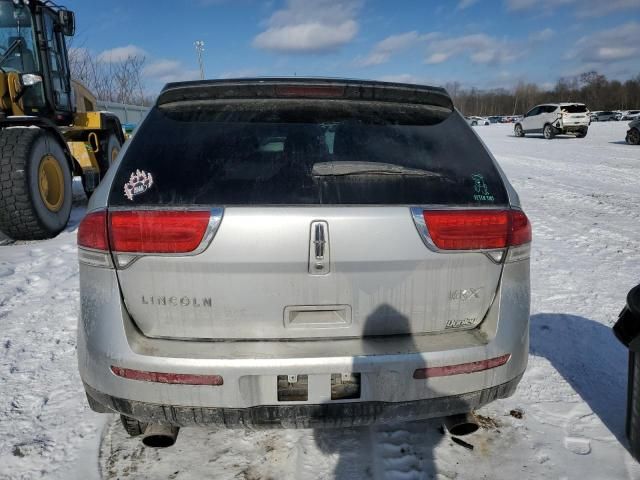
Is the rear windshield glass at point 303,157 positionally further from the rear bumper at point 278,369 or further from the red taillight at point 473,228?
the rear bumper at point 278,369

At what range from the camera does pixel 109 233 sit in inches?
68.1

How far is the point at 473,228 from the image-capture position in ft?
5.85

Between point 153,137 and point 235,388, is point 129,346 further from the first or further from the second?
point 153,137

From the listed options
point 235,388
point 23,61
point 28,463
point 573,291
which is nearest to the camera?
point 235,388

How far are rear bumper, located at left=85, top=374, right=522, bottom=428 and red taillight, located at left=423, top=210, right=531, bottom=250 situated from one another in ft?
2.05

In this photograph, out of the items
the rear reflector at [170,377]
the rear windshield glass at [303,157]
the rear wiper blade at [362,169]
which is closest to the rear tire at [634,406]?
the rear windshield glass at [303,157]

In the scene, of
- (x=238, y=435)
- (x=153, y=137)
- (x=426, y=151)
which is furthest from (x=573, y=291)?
(x=153, y=137)

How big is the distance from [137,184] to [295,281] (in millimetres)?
733

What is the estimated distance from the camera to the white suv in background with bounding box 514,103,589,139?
23.9m

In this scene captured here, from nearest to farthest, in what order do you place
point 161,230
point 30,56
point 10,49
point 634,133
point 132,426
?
point 161,230 < point 132,426 < point 10,49 < point 30,56 < point 634,133

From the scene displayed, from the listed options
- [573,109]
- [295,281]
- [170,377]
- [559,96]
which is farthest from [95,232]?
[559,96]

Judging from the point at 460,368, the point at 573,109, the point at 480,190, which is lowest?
the point at 460,368

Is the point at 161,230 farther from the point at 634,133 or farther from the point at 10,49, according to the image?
the point at 634,133

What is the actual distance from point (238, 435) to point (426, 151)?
1.71 m
